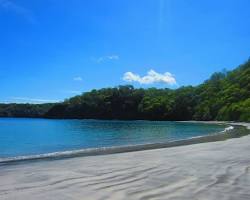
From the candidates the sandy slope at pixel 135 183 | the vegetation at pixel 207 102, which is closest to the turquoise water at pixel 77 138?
the sandy slope at pixel 135 183

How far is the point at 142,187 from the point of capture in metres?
11.5

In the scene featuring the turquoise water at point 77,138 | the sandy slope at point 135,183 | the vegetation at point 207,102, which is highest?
the vegetation at point 207,102

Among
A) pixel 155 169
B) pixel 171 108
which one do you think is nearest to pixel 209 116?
pixel 171 108

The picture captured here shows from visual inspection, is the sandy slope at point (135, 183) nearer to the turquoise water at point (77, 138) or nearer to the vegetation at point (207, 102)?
the turquoise water at point (77, 138)

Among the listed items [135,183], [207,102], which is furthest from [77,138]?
[207,102]

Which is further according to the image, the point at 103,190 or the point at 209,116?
the point at 209,116

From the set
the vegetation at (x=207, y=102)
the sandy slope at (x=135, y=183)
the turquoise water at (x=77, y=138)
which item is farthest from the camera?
the vegetation at (x=207, y=102)

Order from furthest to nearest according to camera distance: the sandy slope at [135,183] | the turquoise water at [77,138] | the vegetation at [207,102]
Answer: the vegetation at [207,102], the turquoise water at [77,138], the sandy slope at [135,183]

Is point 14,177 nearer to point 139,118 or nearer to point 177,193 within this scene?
point 177,193

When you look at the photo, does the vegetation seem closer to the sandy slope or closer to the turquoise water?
the turquoise water

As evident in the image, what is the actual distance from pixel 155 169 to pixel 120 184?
3750 millimetres

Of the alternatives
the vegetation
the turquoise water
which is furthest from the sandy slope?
the vegetation

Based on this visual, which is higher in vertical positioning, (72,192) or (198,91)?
(198,91)

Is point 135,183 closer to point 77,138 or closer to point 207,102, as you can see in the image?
point 77,138
